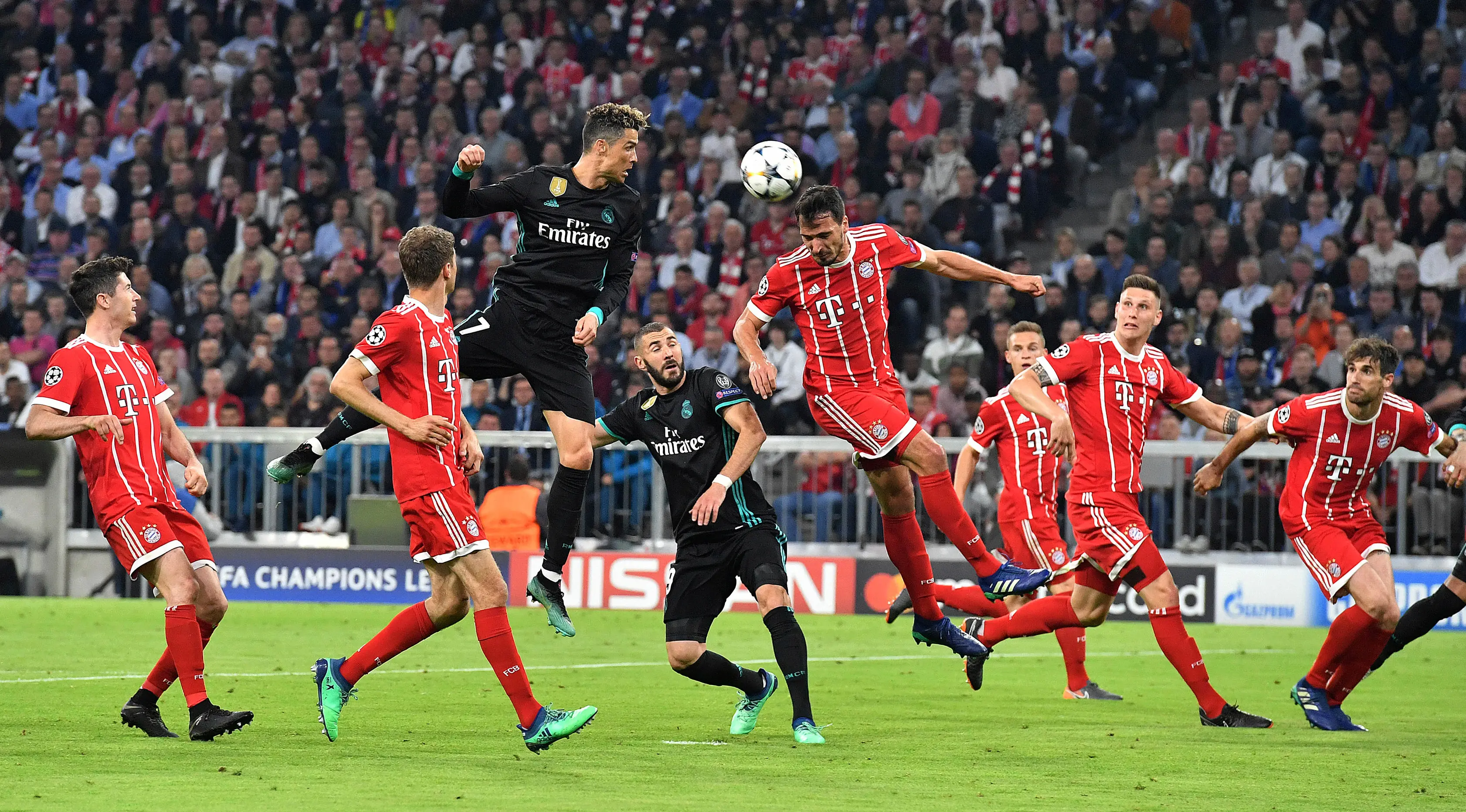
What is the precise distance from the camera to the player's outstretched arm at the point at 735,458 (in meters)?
8.16

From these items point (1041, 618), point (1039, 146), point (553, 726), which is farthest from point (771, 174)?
point (1039, 146)

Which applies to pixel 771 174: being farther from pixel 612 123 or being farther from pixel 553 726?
pixel 553 726

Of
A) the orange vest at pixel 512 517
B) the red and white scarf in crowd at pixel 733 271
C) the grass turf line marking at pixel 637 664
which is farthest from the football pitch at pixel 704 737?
the red and white scarf in crowd at pixel 733 271

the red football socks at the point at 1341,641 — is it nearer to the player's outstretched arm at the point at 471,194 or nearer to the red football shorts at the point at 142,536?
the player's outstretched arm at the point at 471,194

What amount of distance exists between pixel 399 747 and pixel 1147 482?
10.3m

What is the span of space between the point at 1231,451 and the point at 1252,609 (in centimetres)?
752

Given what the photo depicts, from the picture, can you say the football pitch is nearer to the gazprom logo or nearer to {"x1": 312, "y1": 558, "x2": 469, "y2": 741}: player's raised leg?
{"x1": 312, "y1": 558, "x2": 469, "y2": 741}: player's raised leg

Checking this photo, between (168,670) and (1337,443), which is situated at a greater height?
(1337,443)

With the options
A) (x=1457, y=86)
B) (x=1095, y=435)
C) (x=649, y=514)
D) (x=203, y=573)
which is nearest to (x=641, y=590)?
(x=649, y=514)

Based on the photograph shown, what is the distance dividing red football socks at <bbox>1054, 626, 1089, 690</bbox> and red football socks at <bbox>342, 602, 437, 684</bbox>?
13.8ft

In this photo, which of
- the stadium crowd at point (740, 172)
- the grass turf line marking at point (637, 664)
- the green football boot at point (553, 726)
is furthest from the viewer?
the stadium crowd at point (740, 172)

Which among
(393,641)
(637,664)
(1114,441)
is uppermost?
(1114,441)

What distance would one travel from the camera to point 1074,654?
1065cm

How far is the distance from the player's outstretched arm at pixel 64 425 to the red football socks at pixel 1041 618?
508cm
